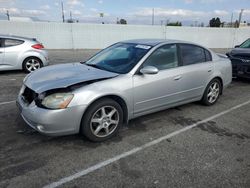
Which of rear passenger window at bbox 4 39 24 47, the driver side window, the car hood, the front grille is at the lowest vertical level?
the front grille

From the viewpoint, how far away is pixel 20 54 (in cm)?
830

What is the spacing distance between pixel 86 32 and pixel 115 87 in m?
18.0

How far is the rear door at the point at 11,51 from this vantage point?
809 centimetres

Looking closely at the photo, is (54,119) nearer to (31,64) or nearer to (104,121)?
(104,121)

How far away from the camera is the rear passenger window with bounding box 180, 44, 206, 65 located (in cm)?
471

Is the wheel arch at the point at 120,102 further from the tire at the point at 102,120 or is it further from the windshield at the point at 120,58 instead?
the windshield at the point at 120,58

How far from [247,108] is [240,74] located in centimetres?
272

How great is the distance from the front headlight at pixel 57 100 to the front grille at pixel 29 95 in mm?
244

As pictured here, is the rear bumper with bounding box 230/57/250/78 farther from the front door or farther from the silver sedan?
the silver sedan

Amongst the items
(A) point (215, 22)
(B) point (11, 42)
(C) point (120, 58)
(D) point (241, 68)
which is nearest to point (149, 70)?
(C) point (120, 58)

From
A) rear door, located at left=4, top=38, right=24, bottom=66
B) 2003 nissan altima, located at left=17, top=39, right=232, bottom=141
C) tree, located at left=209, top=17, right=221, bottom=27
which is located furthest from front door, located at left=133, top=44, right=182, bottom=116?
tree, located at left=209, top=17, right=221, bottom=27

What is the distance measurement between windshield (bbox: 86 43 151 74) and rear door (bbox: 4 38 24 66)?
15.5 feet

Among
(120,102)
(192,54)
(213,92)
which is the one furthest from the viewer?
(213,92)

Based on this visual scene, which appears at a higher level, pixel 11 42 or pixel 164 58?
pixel 11 42
